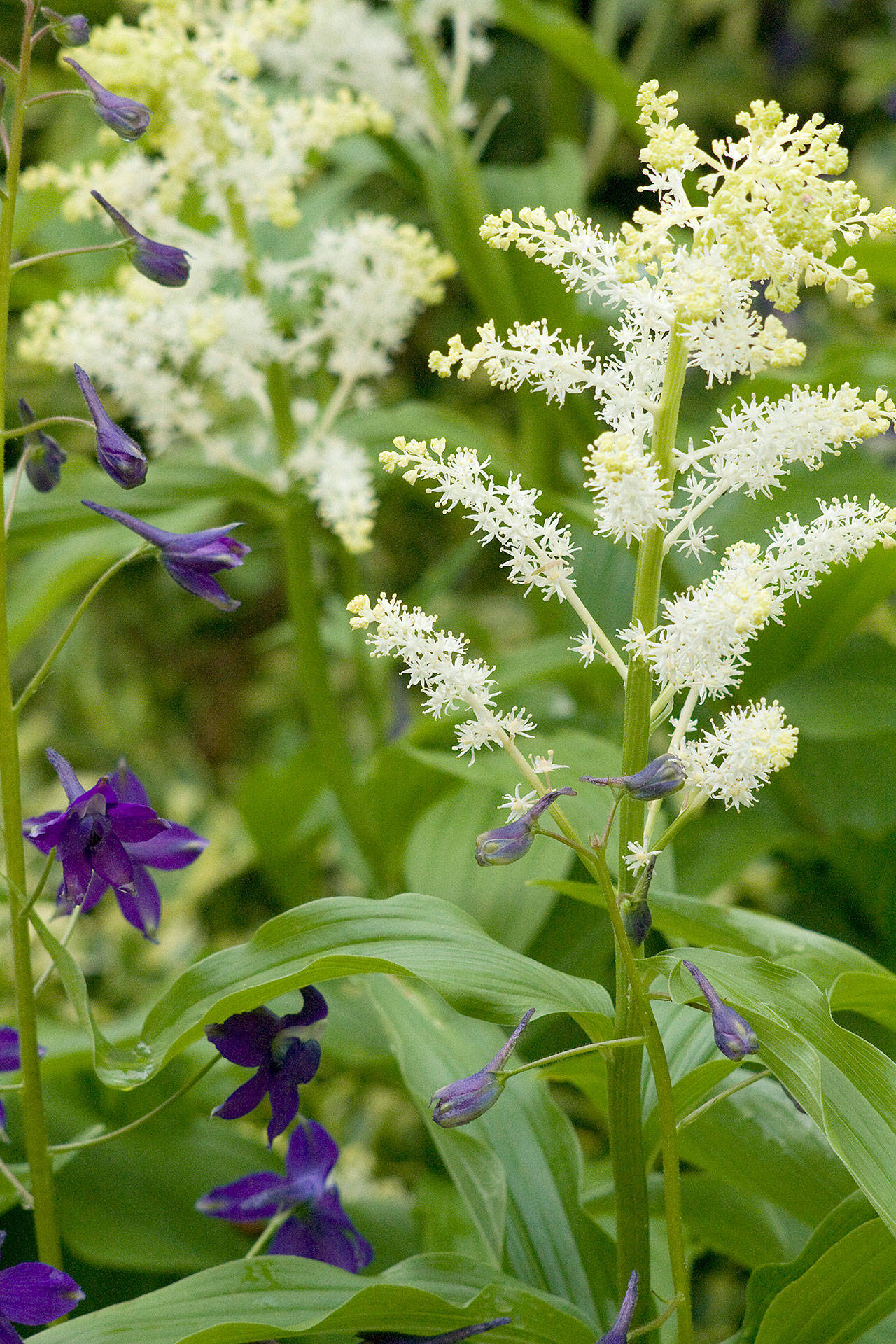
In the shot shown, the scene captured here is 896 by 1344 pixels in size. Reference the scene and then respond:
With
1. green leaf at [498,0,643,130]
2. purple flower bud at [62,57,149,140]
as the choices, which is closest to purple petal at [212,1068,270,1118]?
purple flower bud at [62,57,149,140]

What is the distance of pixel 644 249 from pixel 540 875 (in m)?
0.46

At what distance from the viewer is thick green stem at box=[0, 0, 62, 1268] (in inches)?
20.4

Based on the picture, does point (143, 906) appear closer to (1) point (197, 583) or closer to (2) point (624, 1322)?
(1) point (197, 583)

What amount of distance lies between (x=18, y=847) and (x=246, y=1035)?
0.15 m

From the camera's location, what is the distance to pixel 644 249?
463 millimetres

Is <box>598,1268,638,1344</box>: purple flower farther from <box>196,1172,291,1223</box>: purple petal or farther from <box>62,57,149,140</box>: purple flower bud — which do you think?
Answer: <box>62,57,149,140</box>: purple flower bud

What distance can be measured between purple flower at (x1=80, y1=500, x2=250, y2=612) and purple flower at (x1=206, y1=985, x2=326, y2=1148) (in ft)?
0.69

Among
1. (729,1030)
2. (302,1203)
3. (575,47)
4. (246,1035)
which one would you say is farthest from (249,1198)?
(575,47)

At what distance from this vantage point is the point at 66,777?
1.74 ft

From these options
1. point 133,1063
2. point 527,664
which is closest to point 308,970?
point 133,1063

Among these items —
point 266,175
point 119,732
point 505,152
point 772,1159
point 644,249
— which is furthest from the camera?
point 505,152

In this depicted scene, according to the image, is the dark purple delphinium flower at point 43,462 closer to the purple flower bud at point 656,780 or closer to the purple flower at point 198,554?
the purple flower at point 198,554

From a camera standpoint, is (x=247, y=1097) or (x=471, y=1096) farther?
(x=247, y=1097)

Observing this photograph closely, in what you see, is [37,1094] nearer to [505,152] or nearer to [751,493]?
[751,493]
